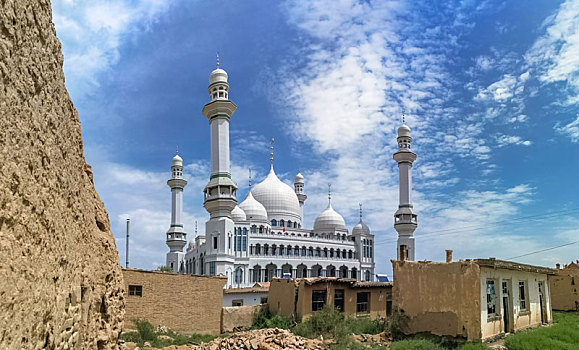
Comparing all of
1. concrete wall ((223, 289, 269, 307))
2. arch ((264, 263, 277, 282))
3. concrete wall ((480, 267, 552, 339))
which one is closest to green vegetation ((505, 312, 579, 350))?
concrete wall ((480, 267, 552, 339))

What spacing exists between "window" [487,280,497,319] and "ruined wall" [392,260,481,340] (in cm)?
98

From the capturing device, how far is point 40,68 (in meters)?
3.63

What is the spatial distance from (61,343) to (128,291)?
583 inches

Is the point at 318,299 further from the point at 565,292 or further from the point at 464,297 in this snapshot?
the point at 565,292

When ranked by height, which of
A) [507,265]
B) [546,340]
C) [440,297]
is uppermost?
[507,265]

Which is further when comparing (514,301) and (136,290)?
(136,290)

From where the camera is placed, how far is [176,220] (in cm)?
4803

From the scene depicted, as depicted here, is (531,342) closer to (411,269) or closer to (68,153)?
(411,269)

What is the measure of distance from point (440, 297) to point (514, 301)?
10.9 feet

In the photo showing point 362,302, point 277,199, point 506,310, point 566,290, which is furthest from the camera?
point 277,199

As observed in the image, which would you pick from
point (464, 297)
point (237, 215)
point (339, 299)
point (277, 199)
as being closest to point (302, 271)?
point (277, 199)

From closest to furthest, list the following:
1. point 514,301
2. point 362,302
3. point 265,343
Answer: point 265,343, point 514,301, point 362,302

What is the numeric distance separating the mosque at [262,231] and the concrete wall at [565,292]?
16625mm

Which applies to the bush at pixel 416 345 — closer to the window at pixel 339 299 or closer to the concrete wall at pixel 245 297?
the window at pixel 339 299
